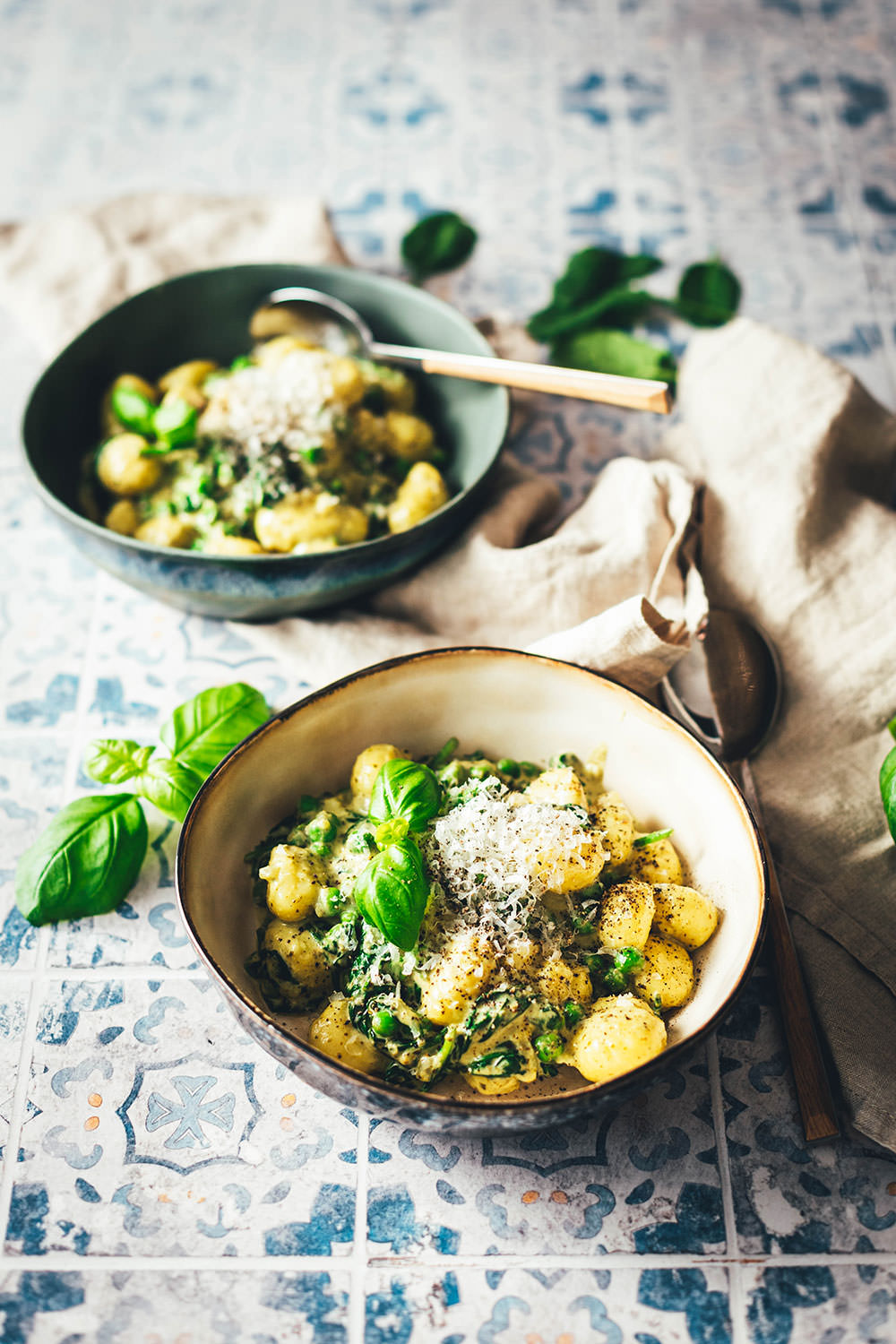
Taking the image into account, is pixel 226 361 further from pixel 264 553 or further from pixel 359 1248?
pixel 359 1248

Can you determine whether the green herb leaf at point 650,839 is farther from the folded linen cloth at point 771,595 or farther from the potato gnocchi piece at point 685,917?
the folded linen cloth at point 771,595

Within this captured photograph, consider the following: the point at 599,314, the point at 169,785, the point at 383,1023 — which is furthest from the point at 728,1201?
the point at 599,314

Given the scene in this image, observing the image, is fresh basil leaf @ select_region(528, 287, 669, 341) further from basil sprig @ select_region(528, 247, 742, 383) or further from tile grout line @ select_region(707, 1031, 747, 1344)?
tile grout line @ select_region(707, 1031, 747, 1344)

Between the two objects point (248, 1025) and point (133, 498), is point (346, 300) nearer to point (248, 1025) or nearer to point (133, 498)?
point (133, 498)

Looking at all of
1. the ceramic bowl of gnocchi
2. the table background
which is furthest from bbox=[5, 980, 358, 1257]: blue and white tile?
the ceramic bowl of gnocchi

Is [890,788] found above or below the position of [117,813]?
above

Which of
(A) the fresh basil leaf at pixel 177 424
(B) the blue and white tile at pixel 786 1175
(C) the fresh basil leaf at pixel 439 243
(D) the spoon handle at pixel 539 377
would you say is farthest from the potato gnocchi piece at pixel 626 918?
(C) the fresh basil leaf at pixel 439 243
